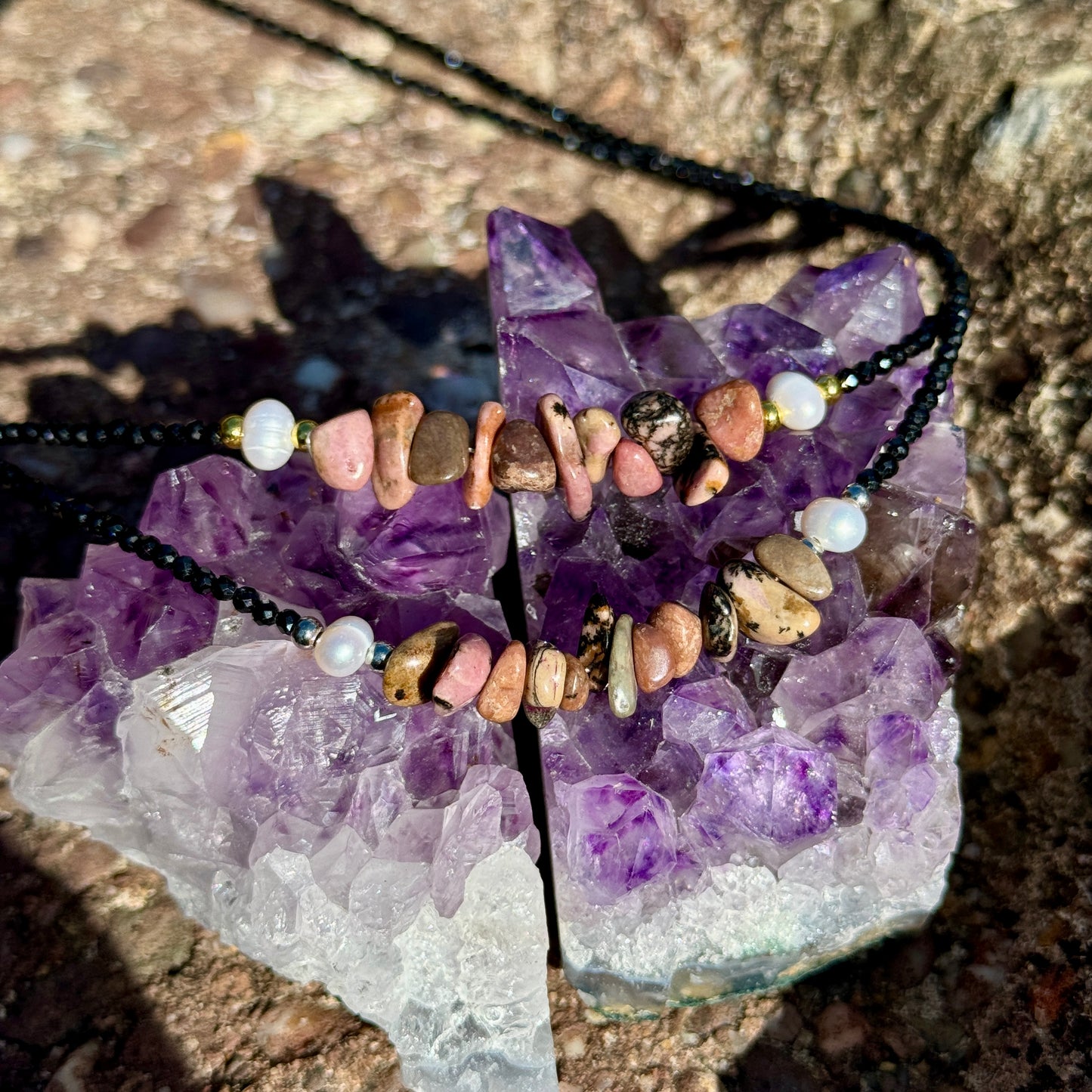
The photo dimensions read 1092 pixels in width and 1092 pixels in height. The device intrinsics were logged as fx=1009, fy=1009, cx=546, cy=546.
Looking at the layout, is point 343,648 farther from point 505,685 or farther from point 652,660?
point 652,660

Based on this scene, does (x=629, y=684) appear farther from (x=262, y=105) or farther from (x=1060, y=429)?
(x=262, y=105)

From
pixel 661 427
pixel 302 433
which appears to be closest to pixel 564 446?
pixel 661 427

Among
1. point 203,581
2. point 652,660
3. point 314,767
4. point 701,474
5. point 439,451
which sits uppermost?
point 701,474

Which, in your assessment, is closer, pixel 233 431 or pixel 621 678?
pixel 621 678

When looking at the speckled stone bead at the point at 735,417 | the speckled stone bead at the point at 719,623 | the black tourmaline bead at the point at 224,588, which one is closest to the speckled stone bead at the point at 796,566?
the speckled stone bead at the point at 719,623

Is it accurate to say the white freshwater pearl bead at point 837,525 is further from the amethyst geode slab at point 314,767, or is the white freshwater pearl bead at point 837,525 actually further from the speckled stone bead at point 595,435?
the amethyst geode slab at point 314,767

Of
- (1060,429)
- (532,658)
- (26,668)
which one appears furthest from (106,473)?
(1060,429)
